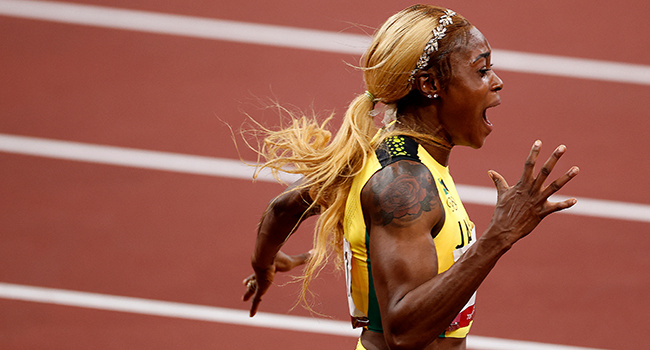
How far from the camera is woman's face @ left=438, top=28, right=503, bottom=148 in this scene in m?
1.40

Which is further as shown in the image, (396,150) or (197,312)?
(197,312)

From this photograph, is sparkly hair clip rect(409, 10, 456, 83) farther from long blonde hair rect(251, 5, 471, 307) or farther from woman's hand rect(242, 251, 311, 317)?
woman's hand rect(242, 251, 311, 317)

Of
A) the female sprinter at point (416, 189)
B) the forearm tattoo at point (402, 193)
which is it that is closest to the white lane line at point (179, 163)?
the female sprinter at point (416, 189)

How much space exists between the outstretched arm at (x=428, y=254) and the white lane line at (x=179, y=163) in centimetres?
200

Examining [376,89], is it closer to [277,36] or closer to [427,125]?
[427,125]

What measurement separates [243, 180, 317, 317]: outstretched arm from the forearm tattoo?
45cm

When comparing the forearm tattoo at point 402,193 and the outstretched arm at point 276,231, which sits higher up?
the forearm tattoo at point 402,193

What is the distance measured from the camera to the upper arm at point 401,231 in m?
1.20

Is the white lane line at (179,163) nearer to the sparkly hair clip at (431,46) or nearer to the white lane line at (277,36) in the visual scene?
Answer: the white lane line at (277,36)

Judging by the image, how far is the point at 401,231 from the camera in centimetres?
123

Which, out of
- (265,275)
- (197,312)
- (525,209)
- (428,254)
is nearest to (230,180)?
(197,312)

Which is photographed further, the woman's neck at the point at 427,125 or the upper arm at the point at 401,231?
the woman's neck at the point at 427,125

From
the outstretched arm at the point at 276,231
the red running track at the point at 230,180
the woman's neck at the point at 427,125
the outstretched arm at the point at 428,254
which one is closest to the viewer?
the outstretched arm at the point at 428,254

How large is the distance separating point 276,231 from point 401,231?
0.74m
